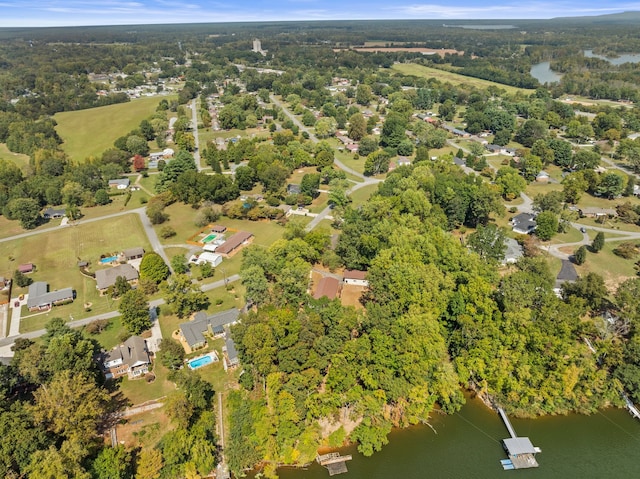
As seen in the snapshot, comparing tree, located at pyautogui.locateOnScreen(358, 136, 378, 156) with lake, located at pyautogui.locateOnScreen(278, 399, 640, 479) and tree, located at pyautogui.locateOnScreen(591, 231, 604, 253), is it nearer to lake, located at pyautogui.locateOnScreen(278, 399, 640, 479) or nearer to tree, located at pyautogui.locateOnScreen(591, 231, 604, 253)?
tree, located at pyautogui.locateOnScreen(591, 231, 604, 253)

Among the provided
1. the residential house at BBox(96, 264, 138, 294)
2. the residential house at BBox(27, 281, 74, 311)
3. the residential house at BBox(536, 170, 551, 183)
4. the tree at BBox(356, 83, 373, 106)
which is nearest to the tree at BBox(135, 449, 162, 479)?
the residential house at BBox(96, 264, 138, 294)

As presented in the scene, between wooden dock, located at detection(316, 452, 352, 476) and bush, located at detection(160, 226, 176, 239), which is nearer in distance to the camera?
wooden dock, located at detection(316, 452, 352, 476)

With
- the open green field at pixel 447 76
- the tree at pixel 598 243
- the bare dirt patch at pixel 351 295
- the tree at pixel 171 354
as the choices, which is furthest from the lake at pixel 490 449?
the open green field at pixel 447 76

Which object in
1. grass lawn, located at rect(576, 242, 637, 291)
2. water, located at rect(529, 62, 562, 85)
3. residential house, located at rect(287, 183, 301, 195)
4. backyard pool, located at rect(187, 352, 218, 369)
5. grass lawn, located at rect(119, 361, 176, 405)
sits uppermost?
water, located at rect(529, 62, 562, 85)

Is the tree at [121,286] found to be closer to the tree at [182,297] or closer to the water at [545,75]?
A: the tree at [182,297]

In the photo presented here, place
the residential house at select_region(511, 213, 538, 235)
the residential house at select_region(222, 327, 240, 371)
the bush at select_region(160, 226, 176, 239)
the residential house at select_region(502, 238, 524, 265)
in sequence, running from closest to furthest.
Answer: the residential house at select_region(222, 327, 240, 371), the residential house at select_region(502, 238, 524, 265), the bush at select_region(160, 226, 176, 239), the residential house at select_region(511, 213, 538, 235)

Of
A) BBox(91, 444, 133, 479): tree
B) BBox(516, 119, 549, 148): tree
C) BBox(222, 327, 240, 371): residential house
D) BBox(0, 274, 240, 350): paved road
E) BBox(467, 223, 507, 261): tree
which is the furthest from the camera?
BBox(516, 119, 549, 148): tree

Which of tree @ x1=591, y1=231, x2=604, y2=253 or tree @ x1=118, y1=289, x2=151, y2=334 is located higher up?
tree @ x1=118, y1=289, x2=151, y2=334

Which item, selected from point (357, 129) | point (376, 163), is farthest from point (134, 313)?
point (357, 129)
